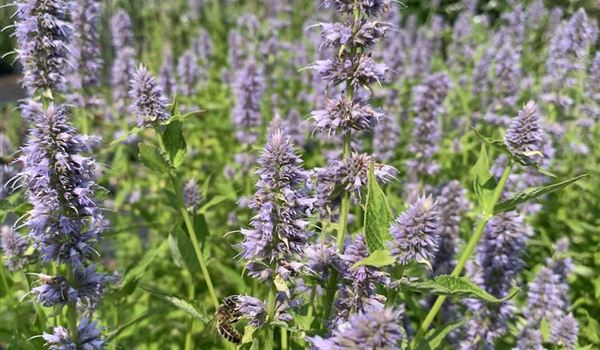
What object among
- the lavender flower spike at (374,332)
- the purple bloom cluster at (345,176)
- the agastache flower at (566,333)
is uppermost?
the purple bloom cluster at (345,176)

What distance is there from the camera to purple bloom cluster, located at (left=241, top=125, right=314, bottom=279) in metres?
2.34

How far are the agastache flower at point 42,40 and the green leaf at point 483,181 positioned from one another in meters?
2.14

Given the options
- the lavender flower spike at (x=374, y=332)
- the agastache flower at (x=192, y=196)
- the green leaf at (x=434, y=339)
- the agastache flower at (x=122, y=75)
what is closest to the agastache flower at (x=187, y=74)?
the agastache flower at (x=122, y=75)

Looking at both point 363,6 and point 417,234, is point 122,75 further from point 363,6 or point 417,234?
point 417,234

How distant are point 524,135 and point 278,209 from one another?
1435 mm

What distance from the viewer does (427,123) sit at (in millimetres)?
5891

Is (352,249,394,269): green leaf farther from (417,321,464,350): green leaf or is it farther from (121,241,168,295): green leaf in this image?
(121,241,168,295): green leaf

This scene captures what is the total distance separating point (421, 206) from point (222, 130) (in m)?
5.53

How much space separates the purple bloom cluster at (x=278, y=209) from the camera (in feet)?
7.68

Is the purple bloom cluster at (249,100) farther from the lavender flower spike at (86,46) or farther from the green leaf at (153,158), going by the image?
the green leaf at (153,158)

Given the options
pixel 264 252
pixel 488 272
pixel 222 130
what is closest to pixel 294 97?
pixel 222 130

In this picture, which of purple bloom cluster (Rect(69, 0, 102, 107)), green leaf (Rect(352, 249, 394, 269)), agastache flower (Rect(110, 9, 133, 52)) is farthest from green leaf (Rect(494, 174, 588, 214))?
agastache flower (Rect(110, 9, 133, 52))

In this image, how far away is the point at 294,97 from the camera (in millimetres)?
9125

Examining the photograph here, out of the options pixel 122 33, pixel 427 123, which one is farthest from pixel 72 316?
pixel 122 33
